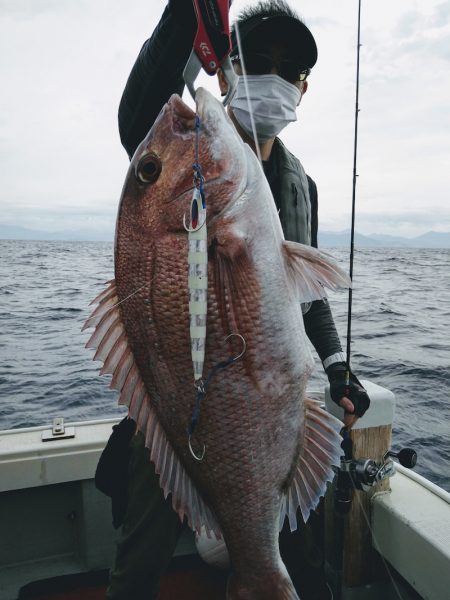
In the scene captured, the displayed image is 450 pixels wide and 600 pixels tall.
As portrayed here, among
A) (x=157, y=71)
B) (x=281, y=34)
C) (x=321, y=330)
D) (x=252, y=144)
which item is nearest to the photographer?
(x=157, y=71)

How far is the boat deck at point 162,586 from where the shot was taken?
2.95m

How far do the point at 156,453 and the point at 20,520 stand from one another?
6.70 ft

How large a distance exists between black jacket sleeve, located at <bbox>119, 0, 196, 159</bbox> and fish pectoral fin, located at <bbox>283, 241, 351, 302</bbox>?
0.72m

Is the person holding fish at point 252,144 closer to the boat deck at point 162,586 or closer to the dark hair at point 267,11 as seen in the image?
the dark hair at point 267,11

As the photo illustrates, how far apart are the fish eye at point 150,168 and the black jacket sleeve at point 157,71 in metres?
0.38

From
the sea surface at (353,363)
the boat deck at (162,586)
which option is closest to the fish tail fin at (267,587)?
the boat deck at (162,586)

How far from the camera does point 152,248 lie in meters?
1.46

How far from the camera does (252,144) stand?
2.24 metres

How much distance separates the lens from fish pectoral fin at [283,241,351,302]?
1.50 meters

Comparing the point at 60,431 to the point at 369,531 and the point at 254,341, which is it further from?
the point at 254,341

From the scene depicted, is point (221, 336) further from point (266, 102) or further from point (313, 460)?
point (266, 102)

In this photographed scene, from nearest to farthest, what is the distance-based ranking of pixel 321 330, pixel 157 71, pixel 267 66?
1. pixel 157 71
2. pixel 267 66
3. pixel 321 330

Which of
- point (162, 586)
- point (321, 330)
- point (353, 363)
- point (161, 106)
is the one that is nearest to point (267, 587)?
point (321, 330)

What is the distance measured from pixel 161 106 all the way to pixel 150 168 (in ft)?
1.46
